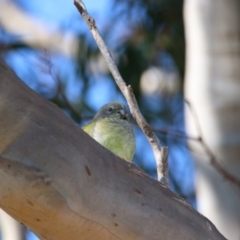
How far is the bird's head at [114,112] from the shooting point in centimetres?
277

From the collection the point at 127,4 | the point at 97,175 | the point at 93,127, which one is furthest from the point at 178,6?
the point at 97,175

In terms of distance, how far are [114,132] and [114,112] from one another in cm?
26

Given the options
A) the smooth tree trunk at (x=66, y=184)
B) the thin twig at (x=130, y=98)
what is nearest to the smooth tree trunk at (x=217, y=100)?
the thin twig at (x=130, y=98)

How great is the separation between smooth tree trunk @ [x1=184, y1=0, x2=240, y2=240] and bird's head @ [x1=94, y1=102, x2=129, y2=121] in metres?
0.28

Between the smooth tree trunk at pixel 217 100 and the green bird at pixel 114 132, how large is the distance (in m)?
0.32

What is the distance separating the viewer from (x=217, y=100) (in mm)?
2840

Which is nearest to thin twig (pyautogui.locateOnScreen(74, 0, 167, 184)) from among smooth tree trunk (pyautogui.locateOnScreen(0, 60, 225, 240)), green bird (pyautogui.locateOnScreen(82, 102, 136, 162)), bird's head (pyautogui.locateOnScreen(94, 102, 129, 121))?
smooth tree trunk (pyautogui.locateOnScreen(0, 60, 225, 240))

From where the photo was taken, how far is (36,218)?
49.6 inches

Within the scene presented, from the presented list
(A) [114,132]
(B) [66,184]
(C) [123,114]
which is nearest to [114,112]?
(C) [123,114]

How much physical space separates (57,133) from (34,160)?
8 centimetres

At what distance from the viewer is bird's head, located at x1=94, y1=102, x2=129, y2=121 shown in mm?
2766

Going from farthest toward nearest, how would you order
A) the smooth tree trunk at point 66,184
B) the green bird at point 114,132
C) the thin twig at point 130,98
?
the green bird at point 114,132 < the thin twig at point 130,98 < the smooth tree trunk at point 66,184

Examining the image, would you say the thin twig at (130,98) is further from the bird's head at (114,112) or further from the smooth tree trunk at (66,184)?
the bird's head at (114,112)

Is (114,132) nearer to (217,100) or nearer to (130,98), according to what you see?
(217,100)
